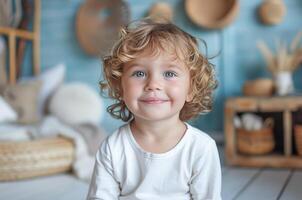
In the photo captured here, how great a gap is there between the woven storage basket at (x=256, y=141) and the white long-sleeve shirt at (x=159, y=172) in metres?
1.26

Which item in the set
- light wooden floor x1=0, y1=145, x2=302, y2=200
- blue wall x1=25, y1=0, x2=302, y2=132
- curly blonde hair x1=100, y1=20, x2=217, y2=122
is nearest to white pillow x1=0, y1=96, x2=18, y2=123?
light wooden floor x1=0, y1=145, x2=302, y2=200

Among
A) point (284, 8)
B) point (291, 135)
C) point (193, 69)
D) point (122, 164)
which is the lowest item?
point (291, 135)

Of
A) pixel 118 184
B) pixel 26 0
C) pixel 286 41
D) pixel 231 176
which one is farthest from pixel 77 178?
pixel 26 0

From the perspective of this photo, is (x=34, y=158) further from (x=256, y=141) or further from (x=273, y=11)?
(x=273, y=11)

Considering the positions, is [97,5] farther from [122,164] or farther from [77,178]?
[122,164]

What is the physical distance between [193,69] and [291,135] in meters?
1.40

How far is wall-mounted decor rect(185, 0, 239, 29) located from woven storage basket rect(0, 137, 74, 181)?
4.14ft

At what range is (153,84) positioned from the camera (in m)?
1.04

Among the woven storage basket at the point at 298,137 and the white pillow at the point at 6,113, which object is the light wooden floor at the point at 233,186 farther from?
the white pillow at the point at 6,113

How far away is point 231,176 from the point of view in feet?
6.86

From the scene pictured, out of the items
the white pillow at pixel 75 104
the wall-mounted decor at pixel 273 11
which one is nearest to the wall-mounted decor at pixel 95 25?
the white pillow at pixel 75 104

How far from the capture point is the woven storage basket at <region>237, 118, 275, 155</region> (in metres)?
2.32

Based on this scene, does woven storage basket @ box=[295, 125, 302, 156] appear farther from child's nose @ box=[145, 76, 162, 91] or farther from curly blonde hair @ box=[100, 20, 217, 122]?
child's nose @ box=[145, 76, 162, 91]

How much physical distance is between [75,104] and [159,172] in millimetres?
1860
